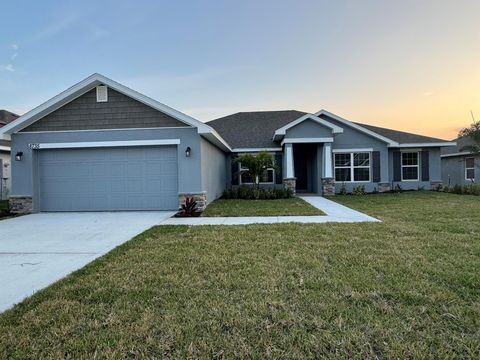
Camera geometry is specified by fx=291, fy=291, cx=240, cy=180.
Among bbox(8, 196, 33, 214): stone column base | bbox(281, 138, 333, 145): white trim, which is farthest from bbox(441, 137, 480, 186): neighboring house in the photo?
bbox(8, 196, 33, 214): stone column base

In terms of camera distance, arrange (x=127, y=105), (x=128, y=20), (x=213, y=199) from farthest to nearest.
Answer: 1. (x=213, y=199)
2. (x=128, y=20)
3. (x=127, y=105)

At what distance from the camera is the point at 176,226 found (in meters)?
7.58

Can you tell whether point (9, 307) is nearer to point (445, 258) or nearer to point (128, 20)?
point (445, 258)

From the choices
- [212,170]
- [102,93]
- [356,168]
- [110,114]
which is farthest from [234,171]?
[102,93]

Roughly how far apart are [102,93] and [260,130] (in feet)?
36.0

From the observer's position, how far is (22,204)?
34.9 ft

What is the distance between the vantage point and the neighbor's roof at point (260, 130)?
57.6 ft

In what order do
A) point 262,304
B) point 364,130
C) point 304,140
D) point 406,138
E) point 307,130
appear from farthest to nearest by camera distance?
point 406,138 < point 364,130 < point 307,130 < point 304,140 < point 262,304

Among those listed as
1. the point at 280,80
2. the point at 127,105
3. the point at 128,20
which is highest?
the point at 128,20

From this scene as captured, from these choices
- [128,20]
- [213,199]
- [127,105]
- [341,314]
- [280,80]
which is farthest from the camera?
[280,80]

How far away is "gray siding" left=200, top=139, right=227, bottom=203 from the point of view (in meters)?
11.3

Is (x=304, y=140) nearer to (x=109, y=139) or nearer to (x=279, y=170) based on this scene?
(x=279, y=170)

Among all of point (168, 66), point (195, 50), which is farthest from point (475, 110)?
point (168, 66)

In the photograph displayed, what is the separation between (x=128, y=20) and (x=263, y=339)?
13399 mm
